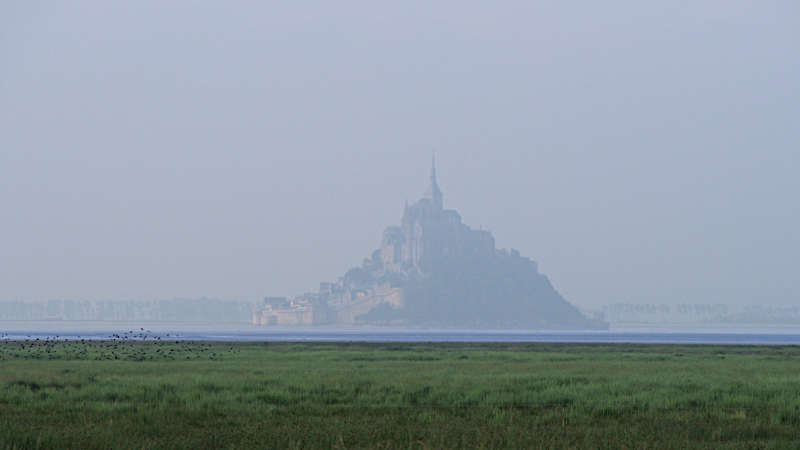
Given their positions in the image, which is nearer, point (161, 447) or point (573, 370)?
point (161, 447)

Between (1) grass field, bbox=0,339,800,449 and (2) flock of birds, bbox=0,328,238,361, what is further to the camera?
(2) flock of birds, bbox=0,328,238,361

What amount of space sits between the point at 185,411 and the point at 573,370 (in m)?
28.3

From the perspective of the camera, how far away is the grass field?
73.5 ft

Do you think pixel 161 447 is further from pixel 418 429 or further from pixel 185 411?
pixel 185 411

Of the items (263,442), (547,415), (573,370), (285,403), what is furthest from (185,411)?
(573,370)

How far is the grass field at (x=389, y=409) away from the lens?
22.4 m

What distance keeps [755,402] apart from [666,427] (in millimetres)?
9428

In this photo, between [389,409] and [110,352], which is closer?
[389,409]

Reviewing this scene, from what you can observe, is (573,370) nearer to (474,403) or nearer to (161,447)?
(474,403)

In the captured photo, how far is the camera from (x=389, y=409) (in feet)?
99.6

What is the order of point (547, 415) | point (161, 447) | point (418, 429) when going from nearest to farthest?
1. point (161, 447)
2. point (418, 429)
3. point (547, 415)

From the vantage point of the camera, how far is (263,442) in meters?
21.8

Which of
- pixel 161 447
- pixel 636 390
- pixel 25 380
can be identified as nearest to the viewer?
pixel 161 447

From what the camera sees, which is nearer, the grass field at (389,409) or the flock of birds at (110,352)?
the grass field at (389,409)
